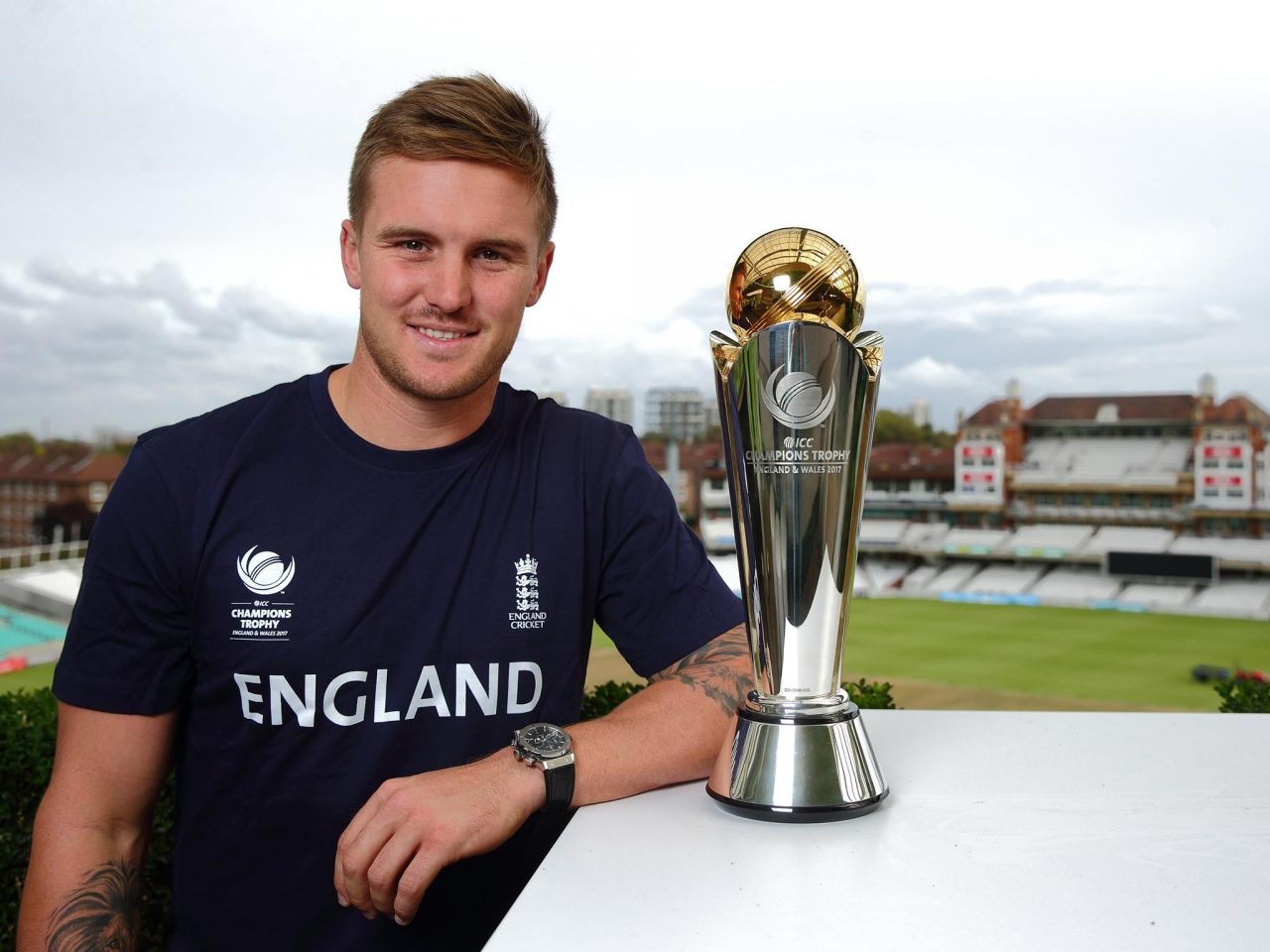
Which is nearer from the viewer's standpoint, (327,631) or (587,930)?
(587,930)

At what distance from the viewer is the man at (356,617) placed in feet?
3.25

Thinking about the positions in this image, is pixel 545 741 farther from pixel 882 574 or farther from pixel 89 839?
pixel 882 574

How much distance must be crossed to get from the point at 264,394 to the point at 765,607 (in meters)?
0.64

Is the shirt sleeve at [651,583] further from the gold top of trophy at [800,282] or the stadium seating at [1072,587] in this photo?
the stadium seating at [1072,587]

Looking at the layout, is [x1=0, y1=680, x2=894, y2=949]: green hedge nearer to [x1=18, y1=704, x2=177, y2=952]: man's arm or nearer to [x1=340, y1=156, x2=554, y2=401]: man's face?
[x1=18, y1=704, x2=177, y2=952]: man's arm

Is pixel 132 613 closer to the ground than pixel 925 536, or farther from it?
farther from it

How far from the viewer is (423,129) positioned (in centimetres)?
100

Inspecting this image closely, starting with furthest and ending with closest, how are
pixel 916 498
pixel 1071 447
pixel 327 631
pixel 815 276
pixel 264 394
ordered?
1. pixel 1071 447
2. pixel 916 498
3. pixel 264 394
4. pixel 327 631
5. pixel 815 276

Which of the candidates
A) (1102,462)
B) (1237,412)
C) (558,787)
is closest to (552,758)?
(558,787)

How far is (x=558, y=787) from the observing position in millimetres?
778

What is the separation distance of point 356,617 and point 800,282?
54cm

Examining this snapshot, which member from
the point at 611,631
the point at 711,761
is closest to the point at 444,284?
the point at 611,631

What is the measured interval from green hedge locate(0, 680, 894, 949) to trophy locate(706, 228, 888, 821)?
85cm

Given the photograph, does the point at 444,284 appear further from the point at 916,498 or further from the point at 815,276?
the point at 916,498
